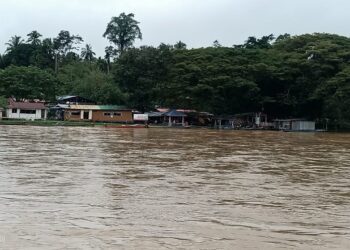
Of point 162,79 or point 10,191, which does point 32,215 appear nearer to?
point 10,191

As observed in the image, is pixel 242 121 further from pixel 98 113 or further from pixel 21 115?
pixel 21 115

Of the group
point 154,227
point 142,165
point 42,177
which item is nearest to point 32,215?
point 154,227

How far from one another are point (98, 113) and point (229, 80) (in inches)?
648

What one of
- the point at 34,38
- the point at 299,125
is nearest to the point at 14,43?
the point at 34,38

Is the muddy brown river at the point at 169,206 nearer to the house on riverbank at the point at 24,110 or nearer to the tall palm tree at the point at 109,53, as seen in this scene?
the house on riverbank at the point at 24,110

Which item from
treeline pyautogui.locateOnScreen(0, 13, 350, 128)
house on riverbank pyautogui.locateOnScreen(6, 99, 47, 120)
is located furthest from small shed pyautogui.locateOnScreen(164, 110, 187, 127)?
house on riverbank pyautogui.locateOnScreen(6, 99, 47, 120)

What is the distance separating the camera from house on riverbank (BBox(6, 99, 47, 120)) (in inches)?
2119

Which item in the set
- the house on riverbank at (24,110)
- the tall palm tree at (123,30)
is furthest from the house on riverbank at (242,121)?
the tall palm tree at (123,30)

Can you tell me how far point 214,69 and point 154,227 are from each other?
155ft

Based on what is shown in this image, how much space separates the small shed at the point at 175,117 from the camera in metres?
56.2

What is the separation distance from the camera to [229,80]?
5191 cm

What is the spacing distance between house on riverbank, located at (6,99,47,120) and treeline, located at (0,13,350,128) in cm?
159

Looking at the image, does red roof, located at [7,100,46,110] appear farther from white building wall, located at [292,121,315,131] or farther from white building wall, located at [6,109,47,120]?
white building wall, located at [292,121,315,131]

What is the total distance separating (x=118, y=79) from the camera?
186 ft
